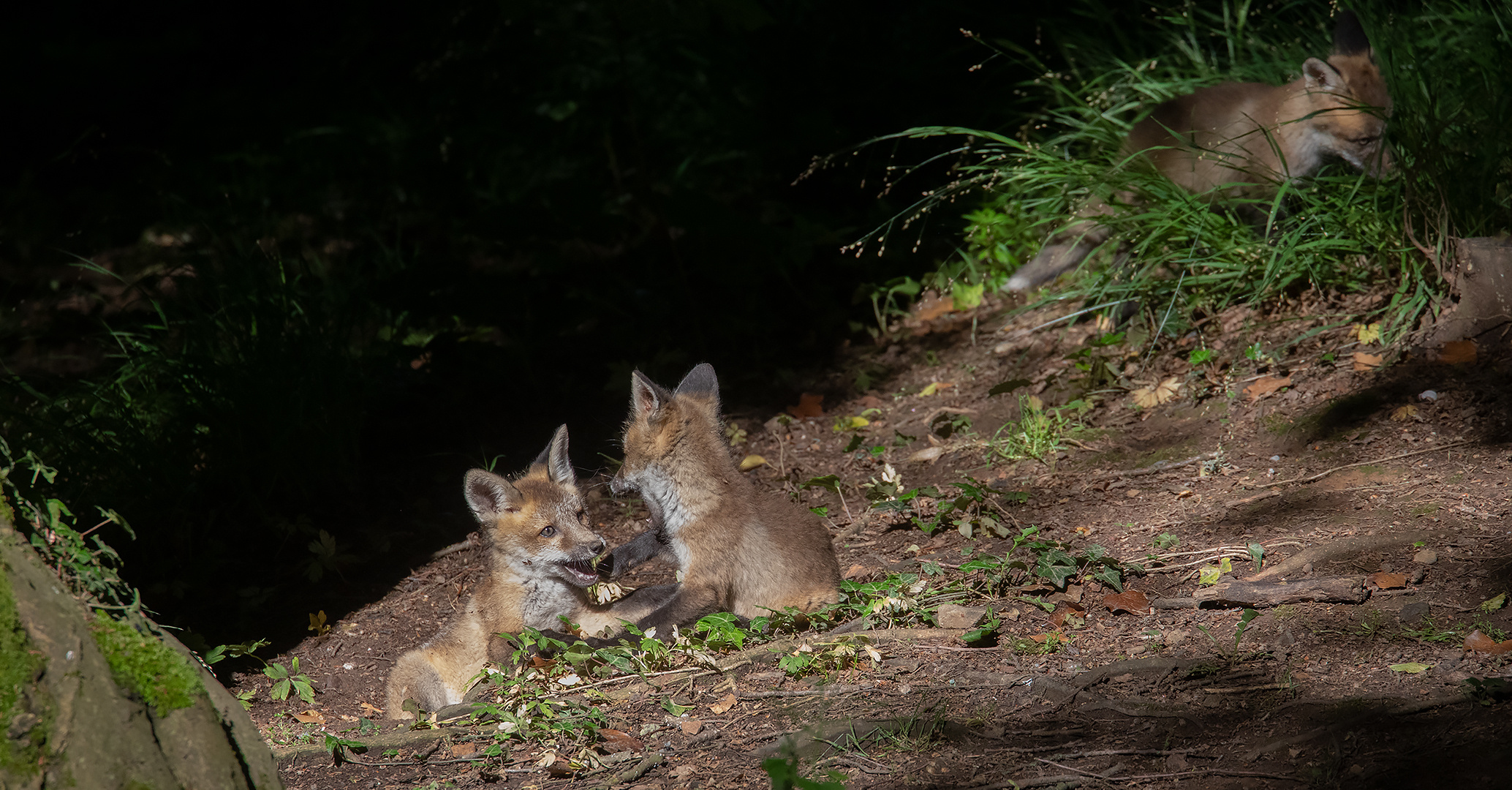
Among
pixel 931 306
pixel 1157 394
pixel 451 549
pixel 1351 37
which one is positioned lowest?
pixel 1157 394

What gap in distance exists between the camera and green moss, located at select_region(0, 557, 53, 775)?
2178 mm

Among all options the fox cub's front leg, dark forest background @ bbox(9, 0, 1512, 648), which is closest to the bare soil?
the fox cub's front leg

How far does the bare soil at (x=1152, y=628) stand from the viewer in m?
2.92

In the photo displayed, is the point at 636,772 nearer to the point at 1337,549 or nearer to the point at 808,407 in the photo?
the point at 1337,549

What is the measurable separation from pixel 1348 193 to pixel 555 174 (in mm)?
6134

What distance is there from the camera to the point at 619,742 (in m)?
3.37

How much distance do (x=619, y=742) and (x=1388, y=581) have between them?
265cm

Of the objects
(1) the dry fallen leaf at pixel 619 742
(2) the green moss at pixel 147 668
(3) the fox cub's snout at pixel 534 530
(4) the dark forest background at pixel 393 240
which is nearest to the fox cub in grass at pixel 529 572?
(3) the fox cub's snout at pixel 534 530

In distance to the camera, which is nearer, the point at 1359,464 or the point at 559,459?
the point at 1359,464

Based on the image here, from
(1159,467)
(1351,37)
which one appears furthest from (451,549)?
(1351,37)

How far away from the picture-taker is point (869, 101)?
7.78 meters

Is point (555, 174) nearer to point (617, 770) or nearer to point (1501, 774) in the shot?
point (617, 770)

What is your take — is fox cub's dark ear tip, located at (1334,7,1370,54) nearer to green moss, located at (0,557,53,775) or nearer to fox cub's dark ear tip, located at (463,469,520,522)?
fox cub's dark ear tip, located at (463,469,520,522)

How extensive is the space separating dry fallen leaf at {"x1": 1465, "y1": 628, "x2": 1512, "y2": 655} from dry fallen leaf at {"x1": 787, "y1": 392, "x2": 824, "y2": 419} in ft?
12.2
